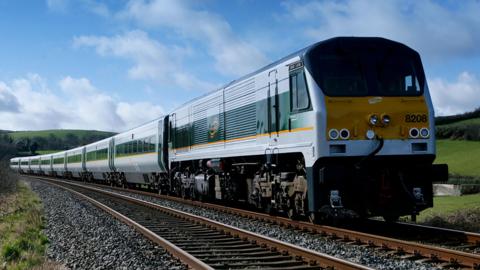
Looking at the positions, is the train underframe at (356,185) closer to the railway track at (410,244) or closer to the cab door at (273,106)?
the railway track at (410,244)

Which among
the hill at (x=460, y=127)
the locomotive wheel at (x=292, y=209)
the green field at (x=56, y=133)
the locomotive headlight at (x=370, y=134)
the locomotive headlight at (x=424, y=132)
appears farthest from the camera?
the green field at (x=56, y=133)

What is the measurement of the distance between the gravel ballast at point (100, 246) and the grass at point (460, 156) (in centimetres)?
3270

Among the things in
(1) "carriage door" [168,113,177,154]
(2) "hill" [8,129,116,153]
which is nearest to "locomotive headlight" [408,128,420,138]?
(1) "carriage door" [168,113,177,154]

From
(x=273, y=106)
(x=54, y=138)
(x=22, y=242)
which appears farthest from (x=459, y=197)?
(x=54, y=138)

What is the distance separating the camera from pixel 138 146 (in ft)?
95.1

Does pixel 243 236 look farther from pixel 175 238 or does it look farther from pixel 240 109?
pixel 240 109

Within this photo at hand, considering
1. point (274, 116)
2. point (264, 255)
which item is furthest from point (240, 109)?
point (264, 255)

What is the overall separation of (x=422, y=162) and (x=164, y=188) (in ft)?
52.3

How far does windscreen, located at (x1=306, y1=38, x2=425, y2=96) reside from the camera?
10688 mm

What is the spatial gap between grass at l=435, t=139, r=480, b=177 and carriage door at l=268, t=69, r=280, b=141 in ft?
102

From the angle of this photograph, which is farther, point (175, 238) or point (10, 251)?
point (175, 238)

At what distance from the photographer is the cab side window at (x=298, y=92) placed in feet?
35.6

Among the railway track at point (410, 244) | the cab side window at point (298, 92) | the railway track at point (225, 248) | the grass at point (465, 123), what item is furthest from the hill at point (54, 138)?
the railway track at point (410, 244)

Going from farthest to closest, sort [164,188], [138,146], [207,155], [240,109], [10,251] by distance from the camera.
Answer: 1. [138,146]
2. [164,188]
3. [207,155]
4. [240,109]
5. [10,251]
